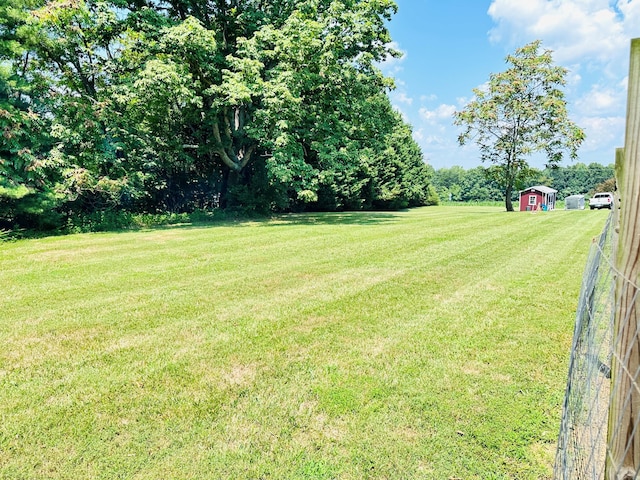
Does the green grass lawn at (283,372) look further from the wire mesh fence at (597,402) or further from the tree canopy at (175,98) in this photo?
the tree canopy at (175,98)

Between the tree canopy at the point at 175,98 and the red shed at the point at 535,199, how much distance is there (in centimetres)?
2279

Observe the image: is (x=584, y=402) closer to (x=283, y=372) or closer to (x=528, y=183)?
(x=283, y=372)

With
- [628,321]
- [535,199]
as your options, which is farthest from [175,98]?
[535,199]

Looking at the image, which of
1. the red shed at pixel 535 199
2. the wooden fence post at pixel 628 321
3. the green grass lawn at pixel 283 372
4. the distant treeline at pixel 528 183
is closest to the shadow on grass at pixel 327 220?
the green grass lawn at pixel 283 372

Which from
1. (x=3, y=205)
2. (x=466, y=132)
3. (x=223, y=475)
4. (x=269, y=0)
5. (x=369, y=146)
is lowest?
(x=223, y=475)

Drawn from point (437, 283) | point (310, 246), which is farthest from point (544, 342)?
point (310, 246)

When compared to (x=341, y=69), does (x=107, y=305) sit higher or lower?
lower

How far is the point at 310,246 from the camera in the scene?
379 inches

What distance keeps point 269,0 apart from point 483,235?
13.3 meters

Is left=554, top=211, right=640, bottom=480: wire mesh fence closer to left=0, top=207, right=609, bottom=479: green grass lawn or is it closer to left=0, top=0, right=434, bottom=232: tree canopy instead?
left=0, top=207, right=609, bottom=479: green grass lawn

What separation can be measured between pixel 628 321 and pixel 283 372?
8.29 feet

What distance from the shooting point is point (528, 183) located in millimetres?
69188

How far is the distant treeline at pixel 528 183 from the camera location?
64.4 metres

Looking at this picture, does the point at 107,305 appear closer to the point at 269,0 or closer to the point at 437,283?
the point at 437,283
